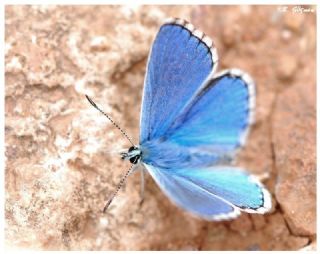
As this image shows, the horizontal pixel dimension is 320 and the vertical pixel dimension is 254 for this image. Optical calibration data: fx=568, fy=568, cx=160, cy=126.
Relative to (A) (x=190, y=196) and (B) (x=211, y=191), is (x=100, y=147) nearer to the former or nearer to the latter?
(A) (x=190, y=196)

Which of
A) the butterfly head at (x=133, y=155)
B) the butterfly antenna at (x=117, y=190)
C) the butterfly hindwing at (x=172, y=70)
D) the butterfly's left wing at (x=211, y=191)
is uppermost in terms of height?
the butterfly hindwing at (x=172, y=70)

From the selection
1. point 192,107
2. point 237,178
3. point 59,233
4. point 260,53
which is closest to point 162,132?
point 192,107

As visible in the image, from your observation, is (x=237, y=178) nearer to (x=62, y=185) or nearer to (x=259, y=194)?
(x=259, y=194)

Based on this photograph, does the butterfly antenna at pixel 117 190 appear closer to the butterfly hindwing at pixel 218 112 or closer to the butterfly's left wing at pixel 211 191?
the butterfly's left wing at pixel 211 191

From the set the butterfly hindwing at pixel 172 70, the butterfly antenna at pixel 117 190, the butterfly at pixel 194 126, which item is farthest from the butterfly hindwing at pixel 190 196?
the butterfly hindwing at pixel 172 70

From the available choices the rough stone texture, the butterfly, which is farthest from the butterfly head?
the rough stone texture

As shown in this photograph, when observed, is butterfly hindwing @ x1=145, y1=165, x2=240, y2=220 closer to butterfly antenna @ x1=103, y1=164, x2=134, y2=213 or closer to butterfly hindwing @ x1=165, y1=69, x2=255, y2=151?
butterfly antenna @ x1=103, y1=164, x2=134, y2=213
